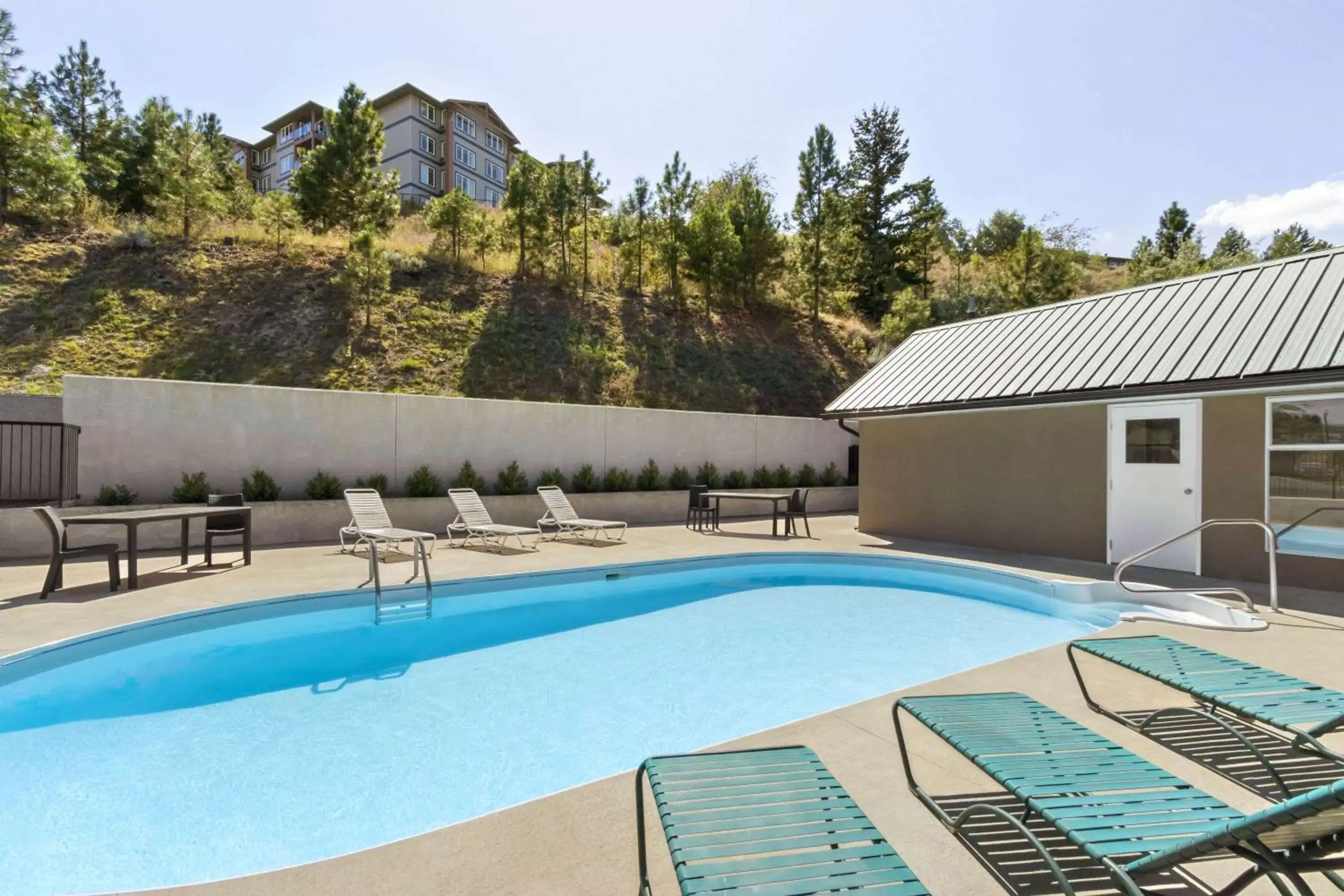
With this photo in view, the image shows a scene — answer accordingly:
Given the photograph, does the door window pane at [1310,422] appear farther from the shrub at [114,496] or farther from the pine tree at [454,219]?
the pine tree at [454,219]

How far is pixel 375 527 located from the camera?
9992 mm

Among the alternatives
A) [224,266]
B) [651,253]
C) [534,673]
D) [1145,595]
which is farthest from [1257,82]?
[224,266]

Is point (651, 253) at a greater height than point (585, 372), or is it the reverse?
point (651, 253)

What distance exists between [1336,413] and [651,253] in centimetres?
1970

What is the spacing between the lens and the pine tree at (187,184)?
19.5 m

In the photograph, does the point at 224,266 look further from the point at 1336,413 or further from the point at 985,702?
the point at 1336,413

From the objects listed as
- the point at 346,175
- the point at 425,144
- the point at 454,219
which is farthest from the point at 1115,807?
the point at 425,144

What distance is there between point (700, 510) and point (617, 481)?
200 cm

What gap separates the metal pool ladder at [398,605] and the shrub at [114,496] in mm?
5044

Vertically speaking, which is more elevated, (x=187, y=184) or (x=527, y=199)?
(x=527, y=199)

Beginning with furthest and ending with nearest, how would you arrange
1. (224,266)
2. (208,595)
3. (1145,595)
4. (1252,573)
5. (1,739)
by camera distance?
(224,266), (1252,573), (1145,595), (208,595), (1,739)

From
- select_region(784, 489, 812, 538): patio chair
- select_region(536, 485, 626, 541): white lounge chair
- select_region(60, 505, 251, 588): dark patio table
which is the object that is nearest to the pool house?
select_region(784, 489, 812, 538): patio chair

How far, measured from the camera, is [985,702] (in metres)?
3.00

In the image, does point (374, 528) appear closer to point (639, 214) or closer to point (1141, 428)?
point (1141, 428)
